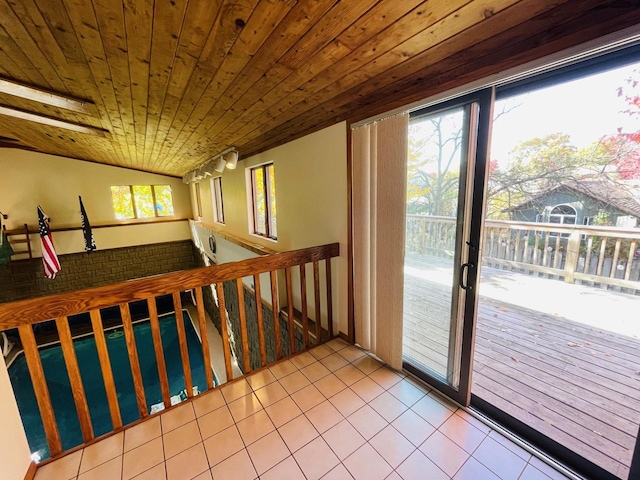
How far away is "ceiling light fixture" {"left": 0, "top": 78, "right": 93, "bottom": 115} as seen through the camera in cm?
219

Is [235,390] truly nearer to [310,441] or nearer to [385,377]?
[310,441]

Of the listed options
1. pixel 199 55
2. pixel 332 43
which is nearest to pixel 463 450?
pixel 332 43

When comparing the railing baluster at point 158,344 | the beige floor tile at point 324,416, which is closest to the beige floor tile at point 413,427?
the beige floor tile at point 324,416

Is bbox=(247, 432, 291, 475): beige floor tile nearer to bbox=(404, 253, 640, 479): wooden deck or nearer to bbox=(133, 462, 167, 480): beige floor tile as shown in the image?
bbox=(133, 462, 167, 480): beige floor tile

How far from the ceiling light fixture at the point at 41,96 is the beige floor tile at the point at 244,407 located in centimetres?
298

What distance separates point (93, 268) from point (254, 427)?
320 inches

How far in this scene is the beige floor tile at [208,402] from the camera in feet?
5.91

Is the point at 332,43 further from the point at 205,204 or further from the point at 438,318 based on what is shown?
the point at 205,204

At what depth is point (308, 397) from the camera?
189cm

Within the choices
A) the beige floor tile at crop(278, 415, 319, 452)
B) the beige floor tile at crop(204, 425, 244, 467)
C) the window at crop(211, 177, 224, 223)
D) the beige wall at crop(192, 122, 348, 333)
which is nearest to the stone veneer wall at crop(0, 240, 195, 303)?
the window at crop(211, 177, 224, 223)

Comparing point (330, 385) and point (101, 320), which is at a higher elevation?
point (101, 320)

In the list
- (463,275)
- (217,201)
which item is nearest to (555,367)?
(463,275)

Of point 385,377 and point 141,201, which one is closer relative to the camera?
point 385,377

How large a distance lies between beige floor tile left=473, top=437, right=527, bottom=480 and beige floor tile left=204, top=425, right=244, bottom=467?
1.34 meters
